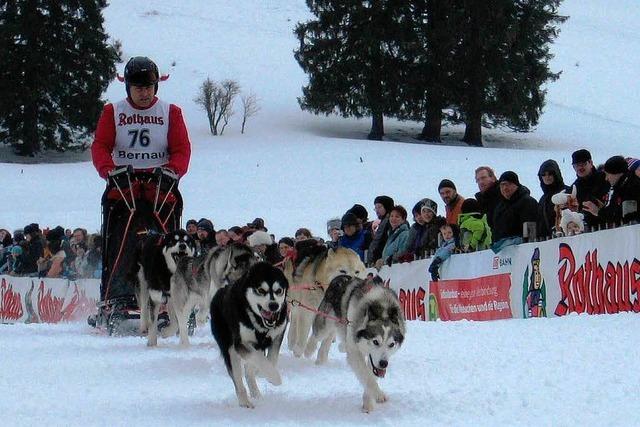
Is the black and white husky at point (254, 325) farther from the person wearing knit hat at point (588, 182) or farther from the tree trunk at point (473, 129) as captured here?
the tree trunk at point (473, 129)

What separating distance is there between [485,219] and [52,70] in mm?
32579

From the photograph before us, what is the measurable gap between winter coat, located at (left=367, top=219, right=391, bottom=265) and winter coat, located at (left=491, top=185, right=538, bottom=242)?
87.8 inches

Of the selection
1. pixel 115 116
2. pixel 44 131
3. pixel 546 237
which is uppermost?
pixel 44 131

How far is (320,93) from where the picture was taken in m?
40.8

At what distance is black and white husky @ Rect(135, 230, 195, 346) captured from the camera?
8.02 meters

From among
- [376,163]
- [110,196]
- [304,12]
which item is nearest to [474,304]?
[110,196]

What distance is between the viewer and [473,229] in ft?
33.4

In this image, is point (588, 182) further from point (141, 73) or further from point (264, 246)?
point (141, 73)

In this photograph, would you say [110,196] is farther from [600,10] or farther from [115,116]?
[600,10]

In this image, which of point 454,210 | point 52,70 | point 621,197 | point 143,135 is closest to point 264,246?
point 143,135

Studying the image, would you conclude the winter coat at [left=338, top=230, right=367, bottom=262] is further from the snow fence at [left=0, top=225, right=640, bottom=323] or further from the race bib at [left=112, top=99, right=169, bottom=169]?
the race bib at [left=112, top=99, right=169, bottom=169]

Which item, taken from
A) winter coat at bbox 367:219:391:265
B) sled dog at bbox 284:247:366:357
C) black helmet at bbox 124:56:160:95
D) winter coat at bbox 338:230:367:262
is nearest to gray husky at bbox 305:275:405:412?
sled dog at bbox 284:247:366:357

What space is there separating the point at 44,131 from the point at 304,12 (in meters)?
28.8

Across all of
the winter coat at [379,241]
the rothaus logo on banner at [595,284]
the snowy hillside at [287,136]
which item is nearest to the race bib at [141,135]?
the rothaus logo on banner at [595,284]
